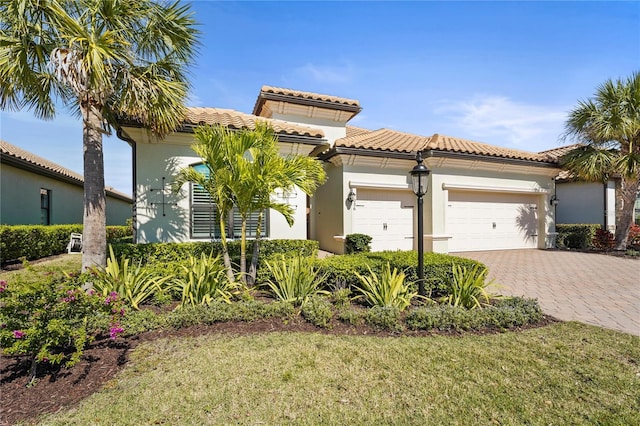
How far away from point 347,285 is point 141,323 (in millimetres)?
3699

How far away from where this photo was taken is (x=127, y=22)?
236 inches

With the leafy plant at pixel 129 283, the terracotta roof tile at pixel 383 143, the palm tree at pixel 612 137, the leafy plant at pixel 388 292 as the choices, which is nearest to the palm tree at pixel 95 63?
the leafy plant at pixel 129 283

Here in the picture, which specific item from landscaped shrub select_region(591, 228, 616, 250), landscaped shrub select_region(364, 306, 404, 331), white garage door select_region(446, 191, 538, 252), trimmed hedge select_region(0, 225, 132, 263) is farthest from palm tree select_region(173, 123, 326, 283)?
landscaped shrub select_region(591, 228, 616, 250)

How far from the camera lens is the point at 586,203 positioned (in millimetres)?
16484

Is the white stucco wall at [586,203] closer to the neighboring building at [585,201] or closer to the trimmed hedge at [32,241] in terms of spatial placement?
the neighboring building at [585,201]

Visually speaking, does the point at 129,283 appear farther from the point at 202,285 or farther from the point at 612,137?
the point at 612,137

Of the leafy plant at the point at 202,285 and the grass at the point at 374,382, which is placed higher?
the leafy plant at the point at 202,285

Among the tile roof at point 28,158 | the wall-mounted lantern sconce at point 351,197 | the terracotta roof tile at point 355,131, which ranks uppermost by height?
the terracotta roof tile at point 355,131

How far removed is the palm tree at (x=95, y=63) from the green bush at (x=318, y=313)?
4.36 metres

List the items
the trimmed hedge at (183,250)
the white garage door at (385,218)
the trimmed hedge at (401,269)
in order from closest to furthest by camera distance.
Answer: the trimmed hedge at (401,269) → the trimmed hedge at (183,250) → the white garage door at (385,218)

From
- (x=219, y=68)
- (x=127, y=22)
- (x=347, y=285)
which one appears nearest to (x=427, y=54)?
(x=219, y=68)

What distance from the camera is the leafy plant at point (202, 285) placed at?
5.29m

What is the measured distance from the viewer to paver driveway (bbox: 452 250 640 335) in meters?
5.44

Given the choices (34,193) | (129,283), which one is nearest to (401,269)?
(129,283)
